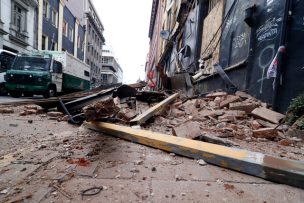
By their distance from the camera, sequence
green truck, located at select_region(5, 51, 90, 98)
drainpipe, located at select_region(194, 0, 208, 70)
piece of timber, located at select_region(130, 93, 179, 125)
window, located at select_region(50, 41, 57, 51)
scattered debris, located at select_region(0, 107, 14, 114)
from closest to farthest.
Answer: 1. piece of timber, located at select_region(130, 93, 179, 125)
2. scattered debris, located at select_region(0, 107, 14, 114)
3. green truck, located at select_region(5, 51, 90, 98)
4. drainpipe, located at select_region(194, 0, 208, 70)
5. window, located at select_region(50, 41, 57, 51)

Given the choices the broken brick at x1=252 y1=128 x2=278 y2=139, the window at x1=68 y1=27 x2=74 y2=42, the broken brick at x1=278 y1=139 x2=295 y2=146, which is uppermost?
the window at x1=68 y1=27 x2=74 y2=42

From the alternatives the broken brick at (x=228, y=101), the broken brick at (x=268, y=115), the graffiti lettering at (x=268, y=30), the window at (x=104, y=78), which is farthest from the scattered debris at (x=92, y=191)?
the window at (x=104, y=78)

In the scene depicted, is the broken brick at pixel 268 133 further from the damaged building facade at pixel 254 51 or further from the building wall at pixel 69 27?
the building wall at pixel 69 27

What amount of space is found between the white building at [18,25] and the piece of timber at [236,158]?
18.7 m

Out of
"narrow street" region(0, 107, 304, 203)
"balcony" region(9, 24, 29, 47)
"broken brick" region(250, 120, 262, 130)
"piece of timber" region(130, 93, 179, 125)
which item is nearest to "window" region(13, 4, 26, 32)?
"balcony" region(9, 24, 29, 47)

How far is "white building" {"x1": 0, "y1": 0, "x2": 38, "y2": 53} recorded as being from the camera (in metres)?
17.7

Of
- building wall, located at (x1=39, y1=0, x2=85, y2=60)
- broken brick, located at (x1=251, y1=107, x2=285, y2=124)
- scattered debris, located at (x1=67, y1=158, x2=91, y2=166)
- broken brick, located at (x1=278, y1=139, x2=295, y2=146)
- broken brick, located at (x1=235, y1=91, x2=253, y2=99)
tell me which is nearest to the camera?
scattered debris, located at (x1=67, y1=158, x2=91, y2=166)

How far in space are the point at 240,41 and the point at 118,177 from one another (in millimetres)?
6872

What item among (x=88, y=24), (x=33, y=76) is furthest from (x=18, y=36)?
(x=88, y=24)

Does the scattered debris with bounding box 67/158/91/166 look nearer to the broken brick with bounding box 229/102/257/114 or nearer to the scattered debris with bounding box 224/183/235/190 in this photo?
the scattered debris with bounding box 224/183/235/190

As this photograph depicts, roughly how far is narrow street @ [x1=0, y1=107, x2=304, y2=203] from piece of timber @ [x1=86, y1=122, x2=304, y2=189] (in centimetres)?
7

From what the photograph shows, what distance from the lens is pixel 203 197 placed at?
173cm

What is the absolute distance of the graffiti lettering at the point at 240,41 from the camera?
722 cm

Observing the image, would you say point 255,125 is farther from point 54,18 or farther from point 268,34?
point 54,18
